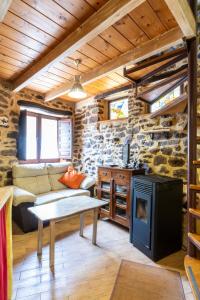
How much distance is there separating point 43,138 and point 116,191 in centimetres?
222

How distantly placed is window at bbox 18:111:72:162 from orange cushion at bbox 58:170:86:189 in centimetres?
66

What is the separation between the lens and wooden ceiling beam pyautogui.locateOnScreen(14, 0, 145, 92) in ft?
5.42

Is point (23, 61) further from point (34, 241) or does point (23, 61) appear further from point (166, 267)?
point (166, 267)

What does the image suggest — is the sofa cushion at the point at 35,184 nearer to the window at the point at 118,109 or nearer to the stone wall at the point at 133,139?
the stone wall at the point at 133,139

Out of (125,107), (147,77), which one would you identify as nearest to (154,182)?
(147,77)

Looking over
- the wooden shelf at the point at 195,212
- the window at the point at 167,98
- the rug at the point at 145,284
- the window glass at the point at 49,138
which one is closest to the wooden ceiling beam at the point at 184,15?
the window at the point at 167,98

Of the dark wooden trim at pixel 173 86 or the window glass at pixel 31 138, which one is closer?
the dark wooden trim at pixel 173 86

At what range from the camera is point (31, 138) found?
4168mm

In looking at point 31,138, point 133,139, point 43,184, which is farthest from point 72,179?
point 133,139

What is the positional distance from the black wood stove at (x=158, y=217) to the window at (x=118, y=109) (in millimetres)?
1748

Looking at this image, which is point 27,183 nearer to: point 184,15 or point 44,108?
point 44,108

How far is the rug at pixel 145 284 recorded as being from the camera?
1721 mm

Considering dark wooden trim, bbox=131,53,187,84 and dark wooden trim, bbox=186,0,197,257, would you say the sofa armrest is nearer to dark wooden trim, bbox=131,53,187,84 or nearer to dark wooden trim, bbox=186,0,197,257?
dark wooden trim, bbox=186,0,197,257

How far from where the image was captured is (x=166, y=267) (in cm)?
214
